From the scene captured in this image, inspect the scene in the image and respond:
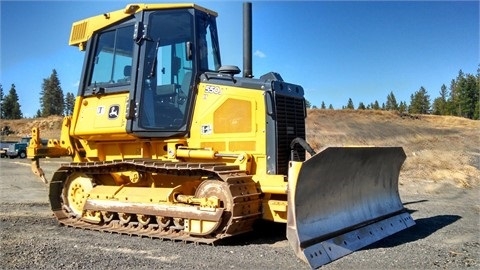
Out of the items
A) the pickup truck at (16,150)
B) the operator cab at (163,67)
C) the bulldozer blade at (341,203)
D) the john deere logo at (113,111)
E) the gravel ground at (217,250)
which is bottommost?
the gravel ground at (217,250)

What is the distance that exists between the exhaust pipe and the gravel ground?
2718 millimetres

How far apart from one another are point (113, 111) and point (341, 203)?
13.7 ft

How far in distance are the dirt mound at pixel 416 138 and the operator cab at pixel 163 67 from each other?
36.9 ft

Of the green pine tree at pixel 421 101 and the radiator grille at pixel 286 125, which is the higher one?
the green pine tree at pixel 421 101

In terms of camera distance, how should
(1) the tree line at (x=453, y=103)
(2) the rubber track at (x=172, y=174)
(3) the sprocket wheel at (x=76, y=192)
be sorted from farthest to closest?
(1) the tree line at (x=453, y=103)
(3) the sprocket wheel at (x=76, y=192)
(2) the rubber track at (x=172, y=174)

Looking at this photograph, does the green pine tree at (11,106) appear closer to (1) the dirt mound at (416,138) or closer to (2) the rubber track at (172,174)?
(1) the dirt mound at (416,138)

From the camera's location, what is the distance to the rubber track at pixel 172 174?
6391 millimetres

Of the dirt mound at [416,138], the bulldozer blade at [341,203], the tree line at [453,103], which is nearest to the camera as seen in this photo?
the bulldozer blade at [341,203]

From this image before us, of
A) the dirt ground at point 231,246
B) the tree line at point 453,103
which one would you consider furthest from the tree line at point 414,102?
the dirt ground at point 231,246

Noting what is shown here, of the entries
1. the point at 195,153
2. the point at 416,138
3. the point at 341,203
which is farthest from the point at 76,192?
the point at 416,138

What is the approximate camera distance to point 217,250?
20.1 feet

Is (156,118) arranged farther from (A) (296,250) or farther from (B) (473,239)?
(B) (473,239)

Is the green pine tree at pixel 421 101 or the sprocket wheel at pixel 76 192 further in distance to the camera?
the green pine tree at pixel 421 101

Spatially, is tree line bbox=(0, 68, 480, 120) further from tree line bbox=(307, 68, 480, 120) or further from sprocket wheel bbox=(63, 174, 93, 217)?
sprocket wheel bbox=(63, 174, 93, 217)
